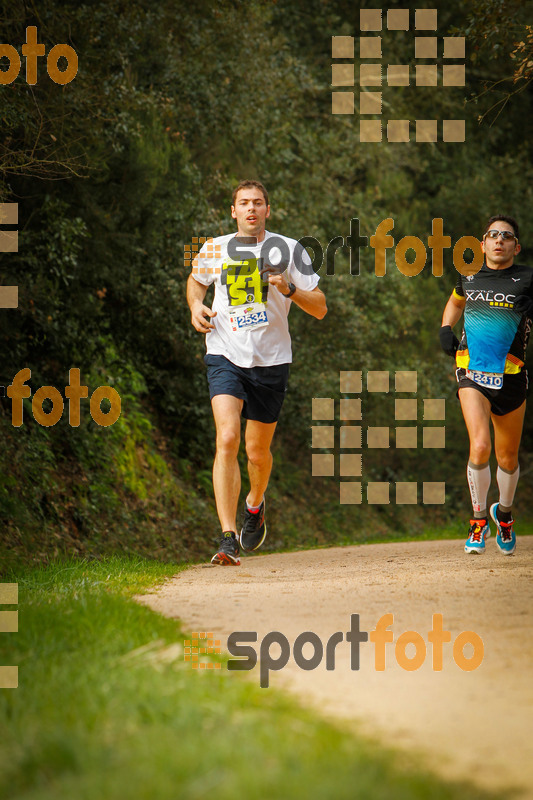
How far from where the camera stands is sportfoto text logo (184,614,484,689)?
350 cm

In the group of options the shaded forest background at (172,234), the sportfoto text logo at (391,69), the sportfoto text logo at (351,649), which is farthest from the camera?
the sportfoto text logo at (391,69)

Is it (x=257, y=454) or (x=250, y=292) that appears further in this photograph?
(x=257, y=454)

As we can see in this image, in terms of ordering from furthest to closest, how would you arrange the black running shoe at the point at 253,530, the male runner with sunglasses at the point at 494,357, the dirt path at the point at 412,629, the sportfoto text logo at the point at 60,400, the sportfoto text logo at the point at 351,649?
the sportfoto text logo at the point at 60,400 → the black running shoe at the point at 253,530 → the male runner with sunglasses at the point at 494,357 → the sportfoto text logo at the point at 351,649 → the dirt path at the point at 412,629

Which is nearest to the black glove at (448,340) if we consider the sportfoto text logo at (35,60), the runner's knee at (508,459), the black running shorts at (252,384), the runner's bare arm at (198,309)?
the runner's knee at (508,459)

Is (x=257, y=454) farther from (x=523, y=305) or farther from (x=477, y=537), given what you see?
(x=523, y=305)

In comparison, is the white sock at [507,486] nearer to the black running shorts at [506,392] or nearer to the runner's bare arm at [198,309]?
the black running shorts at [506,392]

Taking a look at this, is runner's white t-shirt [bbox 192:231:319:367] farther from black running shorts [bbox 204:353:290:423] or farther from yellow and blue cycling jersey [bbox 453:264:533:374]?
yellow and blue cycling jersey [bbox 453:264:533:374]

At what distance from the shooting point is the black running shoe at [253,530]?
25.7ft

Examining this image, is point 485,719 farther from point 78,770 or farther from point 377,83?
point 377,83

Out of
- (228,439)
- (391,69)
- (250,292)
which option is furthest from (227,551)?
(391,69)

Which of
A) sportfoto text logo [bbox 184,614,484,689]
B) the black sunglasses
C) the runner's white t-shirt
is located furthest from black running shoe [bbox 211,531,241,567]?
the black sunglasses

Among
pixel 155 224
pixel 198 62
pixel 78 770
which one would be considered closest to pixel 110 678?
pixel 78 770

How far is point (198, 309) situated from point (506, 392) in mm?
2466

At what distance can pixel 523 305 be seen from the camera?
7.41 metres
